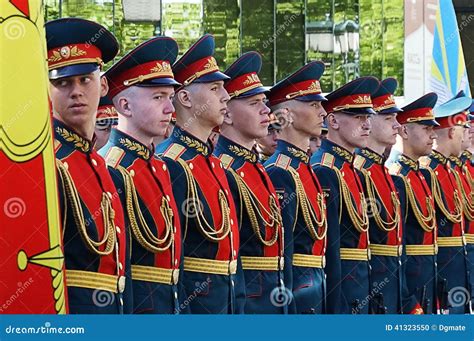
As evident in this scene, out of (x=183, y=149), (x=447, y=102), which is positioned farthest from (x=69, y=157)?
(x=447, y=102)

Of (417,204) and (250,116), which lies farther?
(417,204)

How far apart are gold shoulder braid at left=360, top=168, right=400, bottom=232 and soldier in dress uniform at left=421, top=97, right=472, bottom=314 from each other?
109 centimetres

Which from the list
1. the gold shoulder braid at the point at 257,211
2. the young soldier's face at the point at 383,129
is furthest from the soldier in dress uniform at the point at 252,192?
the young soldier's face at the point at 383,129

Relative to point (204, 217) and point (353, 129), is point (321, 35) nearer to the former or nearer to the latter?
point (353, 129)

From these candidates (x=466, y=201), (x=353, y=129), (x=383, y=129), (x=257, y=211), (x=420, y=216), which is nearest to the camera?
(x=257, y=211)

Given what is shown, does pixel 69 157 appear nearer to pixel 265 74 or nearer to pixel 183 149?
pixel 183 149

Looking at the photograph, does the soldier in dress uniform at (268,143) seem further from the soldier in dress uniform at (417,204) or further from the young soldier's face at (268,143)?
the soldier in dress uniform at (417,204)

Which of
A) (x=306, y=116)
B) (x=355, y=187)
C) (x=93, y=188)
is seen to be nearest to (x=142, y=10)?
(x=355, y=187)

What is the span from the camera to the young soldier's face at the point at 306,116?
8500 mm

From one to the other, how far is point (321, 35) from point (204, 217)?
14154 mm

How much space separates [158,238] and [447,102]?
587 cm

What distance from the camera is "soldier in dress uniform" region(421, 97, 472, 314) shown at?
10859 millimetres

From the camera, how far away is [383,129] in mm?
9875

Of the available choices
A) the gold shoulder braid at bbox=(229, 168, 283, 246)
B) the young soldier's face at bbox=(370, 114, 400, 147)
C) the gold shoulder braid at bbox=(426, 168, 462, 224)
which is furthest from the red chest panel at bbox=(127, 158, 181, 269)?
the gold shoulder braid at bbox=(426, 168, 462, 224)
